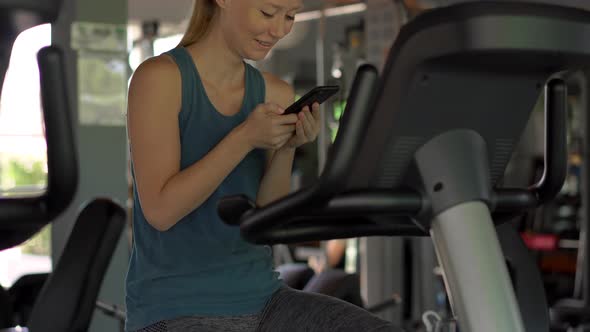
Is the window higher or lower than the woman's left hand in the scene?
lower

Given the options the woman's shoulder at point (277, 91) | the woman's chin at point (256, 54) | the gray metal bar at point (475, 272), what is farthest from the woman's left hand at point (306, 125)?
the woman's shoulder at point (277, 91)

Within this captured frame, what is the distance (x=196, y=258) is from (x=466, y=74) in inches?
23.2

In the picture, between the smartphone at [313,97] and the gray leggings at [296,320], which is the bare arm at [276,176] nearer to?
the gray leggings at [296,320]

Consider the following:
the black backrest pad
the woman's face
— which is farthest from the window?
the black backrest pad

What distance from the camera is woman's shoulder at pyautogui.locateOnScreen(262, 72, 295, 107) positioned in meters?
→ 1.61

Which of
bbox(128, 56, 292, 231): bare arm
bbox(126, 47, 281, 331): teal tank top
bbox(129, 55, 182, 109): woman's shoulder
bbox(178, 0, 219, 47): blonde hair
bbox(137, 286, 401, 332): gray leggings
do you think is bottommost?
bbox(137, 286, 401, 332): gray leggings

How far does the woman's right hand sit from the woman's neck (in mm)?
316

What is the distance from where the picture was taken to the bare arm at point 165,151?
1.20 meters

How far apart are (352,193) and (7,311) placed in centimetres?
171

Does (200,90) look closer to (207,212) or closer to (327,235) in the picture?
(207,212)

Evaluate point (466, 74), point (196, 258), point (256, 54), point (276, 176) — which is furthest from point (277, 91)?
point (466, 74)

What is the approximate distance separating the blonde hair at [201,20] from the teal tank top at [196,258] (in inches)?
2.3

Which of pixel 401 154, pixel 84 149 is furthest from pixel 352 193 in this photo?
pixel 84 149

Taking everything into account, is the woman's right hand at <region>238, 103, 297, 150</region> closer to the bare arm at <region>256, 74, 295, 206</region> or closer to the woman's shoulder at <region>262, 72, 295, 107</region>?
the bare arm at <region>256, 74, 295, 206</region>
